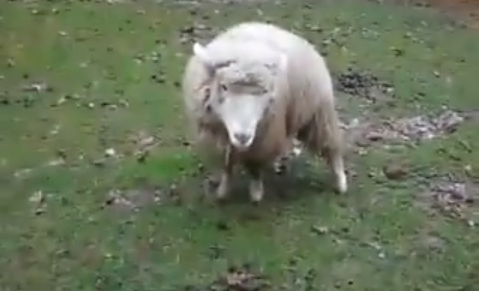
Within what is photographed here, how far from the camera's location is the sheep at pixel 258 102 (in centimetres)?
527

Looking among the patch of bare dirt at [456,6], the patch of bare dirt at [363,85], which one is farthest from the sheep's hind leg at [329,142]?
the patch of bare dirt at [456,6]

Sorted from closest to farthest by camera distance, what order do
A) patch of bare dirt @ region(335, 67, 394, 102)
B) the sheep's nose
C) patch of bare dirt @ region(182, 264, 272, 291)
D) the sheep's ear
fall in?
1. patch of bare dirt @ region(182, 264, 272, 291)
2. the sheep's nose
3. the sheep's ear
4. patch of bare dirt @ region(335, 67, 394, 102)

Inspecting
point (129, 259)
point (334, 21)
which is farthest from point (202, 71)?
point (334, 21)

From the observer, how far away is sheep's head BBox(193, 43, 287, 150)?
17.1 feet

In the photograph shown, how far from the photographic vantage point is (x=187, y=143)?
22.5 ft

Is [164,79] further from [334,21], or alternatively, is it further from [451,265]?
[451,265]

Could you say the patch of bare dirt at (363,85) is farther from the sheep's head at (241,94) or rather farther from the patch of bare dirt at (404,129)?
the sheep's head at (241,94)

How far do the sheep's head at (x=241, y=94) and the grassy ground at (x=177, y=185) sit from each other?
57 centimetres

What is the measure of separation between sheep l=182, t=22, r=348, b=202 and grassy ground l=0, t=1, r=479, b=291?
0.82 ft

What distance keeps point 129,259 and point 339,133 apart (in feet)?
4.95

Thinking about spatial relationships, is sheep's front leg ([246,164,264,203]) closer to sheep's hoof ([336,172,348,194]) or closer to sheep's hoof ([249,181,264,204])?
sheep's hoof ([249,181,264,204])

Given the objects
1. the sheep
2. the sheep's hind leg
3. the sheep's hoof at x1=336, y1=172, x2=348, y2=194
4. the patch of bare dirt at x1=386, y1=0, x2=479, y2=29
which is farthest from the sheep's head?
the patch of bare dirt at x1=386, y1=0, x2=479, y2=29

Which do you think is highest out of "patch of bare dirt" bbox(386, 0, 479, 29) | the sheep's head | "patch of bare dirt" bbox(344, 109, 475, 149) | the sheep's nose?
the sheep's head

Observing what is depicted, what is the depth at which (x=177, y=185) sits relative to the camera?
6.16 metres
